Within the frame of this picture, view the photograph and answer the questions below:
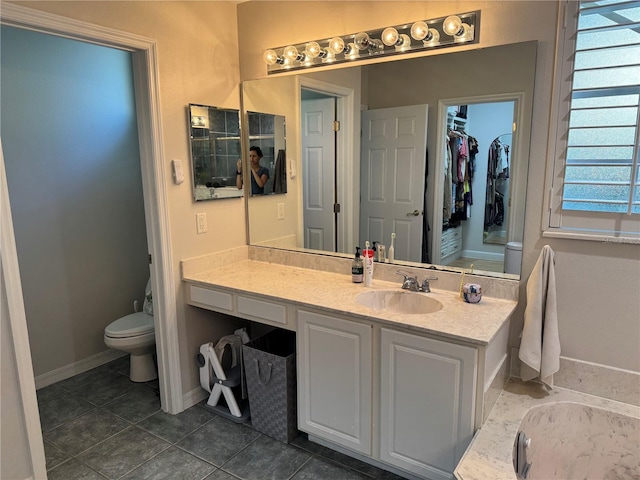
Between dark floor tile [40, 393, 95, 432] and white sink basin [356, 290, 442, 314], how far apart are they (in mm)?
1887

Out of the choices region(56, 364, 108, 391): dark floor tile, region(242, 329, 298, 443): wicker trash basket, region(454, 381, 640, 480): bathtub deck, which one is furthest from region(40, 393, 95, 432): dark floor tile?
region(454, 381, 640, 480): bathtub deck

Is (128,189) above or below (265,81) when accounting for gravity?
below

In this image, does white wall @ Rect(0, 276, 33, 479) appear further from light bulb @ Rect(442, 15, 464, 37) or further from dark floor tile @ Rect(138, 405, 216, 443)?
light bulb @ Rect(442, 15, 464, 37)

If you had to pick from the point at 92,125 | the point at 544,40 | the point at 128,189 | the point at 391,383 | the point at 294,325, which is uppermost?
the point at 544,40

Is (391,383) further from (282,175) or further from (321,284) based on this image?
(282,175)

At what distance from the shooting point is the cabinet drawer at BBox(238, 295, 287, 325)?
2.20 meters

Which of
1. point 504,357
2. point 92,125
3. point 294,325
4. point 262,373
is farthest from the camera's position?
point 92,125

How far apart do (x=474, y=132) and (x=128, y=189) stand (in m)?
2.57

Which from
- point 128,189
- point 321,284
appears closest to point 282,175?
point 321,284

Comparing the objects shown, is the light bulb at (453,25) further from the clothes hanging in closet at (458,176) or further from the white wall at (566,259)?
the clothes hanging in closet at (458,176)

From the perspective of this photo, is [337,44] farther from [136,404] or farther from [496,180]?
[136,404]

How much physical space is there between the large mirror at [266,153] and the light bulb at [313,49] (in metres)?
0.46

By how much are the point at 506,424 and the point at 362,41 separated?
6.46ft

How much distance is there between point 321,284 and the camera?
2398mm
